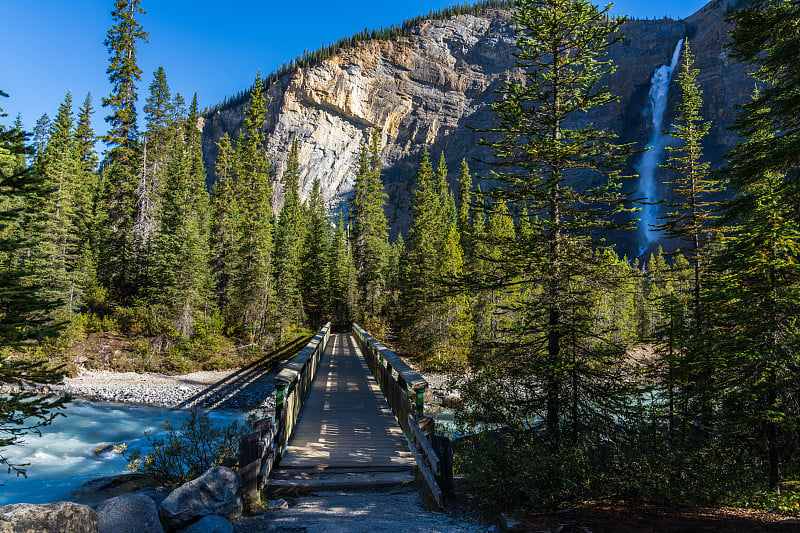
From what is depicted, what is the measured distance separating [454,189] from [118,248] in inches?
3993

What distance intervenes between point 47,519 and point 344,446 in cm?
420

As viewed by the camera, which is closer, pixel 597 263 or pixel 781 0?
pixel 597 263

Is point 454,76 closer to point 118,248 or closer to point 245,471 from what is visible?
point 118,248

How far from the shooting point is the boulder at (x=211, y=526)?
14.1ft

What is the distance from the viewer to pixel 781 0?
8.73m

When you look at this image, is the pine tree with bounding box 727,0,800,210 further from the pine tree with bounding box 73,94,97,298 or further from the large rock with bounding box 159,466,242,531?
the pine tree with bounding box 73,94,97,298

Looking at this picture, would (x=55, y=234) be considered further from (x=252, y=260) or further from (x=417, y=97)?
(x=417, y=97)

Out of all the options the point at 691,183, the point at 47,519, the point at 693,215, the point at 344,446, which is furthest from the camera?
the point at 691,183

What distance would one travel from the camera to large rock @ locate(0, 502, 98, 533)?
11.6ft

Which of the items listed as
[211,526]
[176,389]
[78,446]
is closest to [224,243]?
[176,389]

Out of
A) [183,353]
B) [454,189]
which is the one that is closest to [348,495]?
[183,353]

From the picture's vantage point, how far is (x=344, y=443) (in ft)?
24.0

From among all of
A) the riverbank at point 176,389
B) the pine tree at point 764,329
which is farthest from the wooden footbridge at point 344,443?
the riverbank at point 176,389

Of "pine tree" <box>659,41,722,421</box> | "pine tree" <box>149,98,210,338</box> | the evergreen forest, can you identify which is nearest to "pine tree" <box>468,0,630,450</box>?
the evergreen forest
